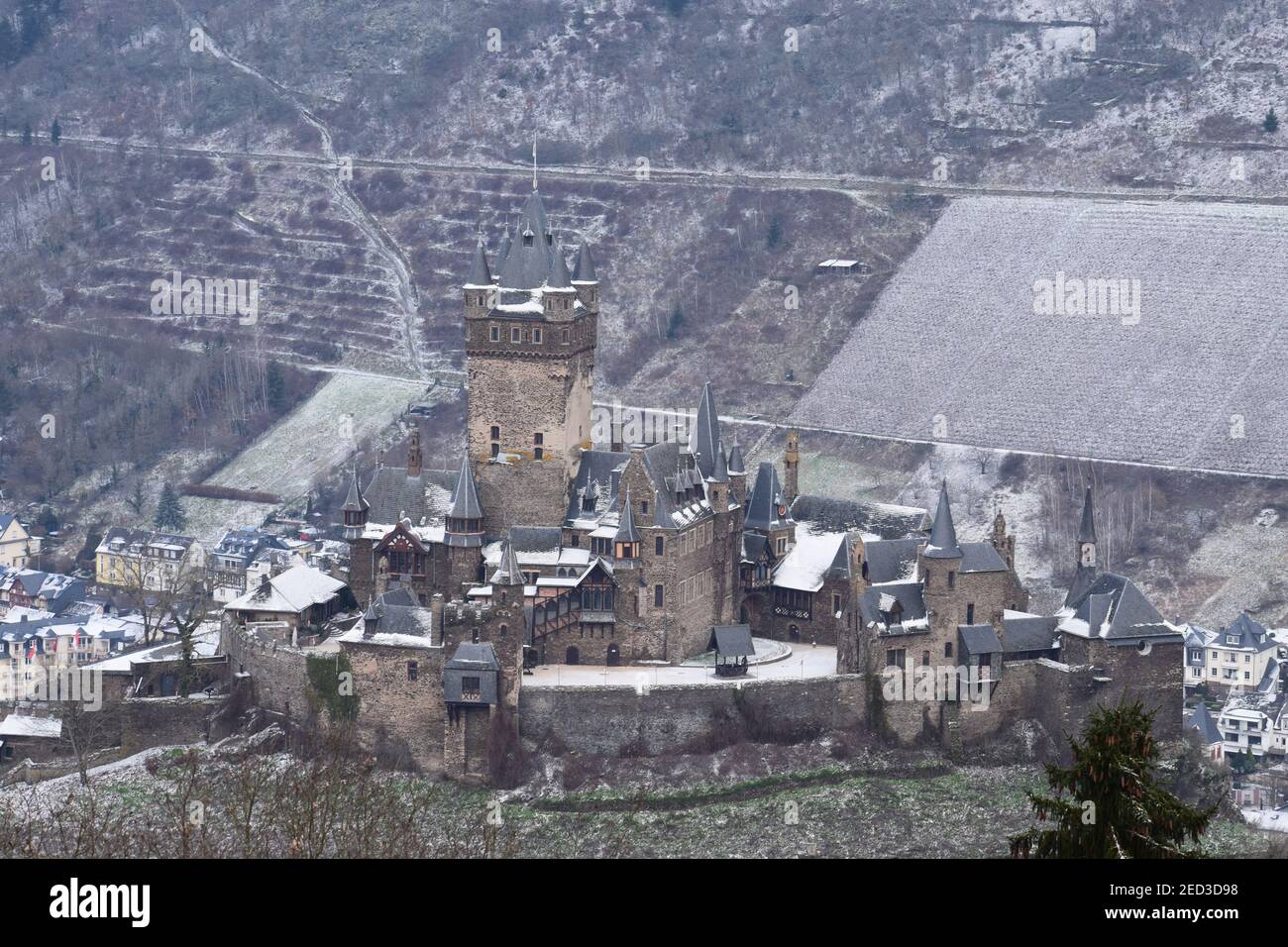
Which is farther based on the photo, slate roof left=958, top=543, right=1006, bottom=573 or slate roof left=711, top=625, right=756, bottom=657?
slate roof left=958, top=543, right=1006, bottom=573

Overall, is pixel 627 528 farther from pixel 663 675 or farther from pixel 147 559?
pixel 147 559

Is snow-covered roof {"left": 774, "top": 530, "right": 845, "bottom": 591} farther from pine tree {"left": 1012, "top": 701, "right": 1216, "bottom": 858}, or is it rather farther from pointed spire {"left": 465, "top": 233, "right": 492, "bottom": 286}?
pine tree {"left": 1012, "top": 701, "right": 1216, "bottom": 858}

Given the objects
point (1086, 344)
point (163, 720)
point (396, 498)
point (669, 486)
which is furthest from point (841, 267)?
point (163, 720)

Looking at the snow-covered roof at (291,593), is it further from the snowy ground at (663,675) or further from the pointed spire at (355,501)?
the snowy ground at (663,675)

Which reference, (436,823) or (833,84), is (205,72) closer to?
(833,84)

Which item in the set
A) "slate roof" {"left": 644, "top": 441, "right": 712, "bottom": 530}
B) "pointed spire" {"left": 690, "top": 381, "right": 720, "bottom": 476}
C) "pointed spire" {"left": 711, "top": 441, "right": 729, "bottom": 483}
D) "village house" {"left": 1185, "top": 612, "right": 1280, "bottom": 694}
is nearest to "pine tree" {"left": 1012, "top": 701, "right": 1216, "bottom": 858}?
"slate roof" {"left": 644, "top": 441, "right": 712, "bottom": 530}

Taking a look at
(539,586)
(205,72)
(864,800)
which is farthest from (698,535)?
(205,72)

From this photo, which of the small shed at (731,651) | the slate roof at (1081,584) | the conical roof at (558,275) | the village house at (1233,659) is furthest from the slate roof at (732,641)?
the village house at (1233,659)
